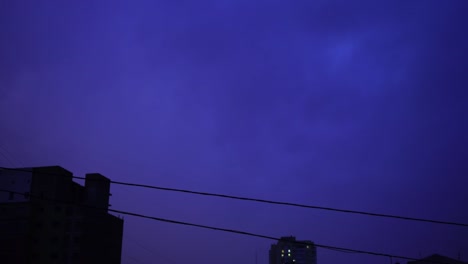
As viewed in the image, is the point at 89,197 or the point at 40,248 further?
the point at 89,197

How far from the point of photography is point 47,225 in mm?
85750

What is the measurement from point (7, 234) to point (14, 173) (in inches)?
499

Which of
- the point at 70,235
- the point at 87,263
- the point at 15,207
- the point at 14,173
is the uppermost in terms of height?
the point at 14,173

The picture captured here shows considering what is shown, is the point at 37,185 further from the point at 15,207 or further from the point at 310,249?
the point at 310,249

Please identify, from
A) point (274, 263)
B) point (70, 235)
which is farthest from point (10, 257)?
point (274, 263)

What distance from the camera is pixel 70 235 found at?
82.8 meters

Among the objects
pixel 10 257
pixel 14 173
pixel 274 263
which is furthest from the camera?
pixel 274 263

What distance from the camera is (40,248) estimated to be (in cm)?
8456

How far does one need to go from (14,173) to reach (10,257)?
56.5 feet

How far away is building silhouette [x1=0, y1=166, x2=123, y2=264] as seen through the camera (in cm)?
8231

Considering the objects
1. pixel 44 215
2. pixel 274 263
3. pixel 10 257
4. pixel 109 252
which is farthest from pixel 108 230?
pixel 274 263

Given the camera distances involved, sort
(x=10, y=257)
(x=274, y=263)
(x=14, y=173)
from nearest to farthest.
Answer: (x=10, y=257) < (x=14, y=173) < (x=274, y=263)

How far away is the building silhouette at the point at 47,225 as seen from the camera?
3241 inches

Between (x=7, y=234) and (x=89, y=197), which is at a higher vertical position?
(x=89, y=197)
